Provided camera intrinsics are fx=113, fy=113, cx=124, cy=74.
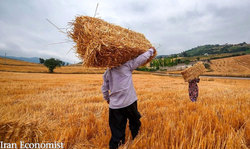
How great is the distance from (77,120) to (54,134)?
1.11 m

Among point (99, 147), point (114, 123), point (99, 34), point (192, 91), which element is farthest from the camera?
point (192, 91)

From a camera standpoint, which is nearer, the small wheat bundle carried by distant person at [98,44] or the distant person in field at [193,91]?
the small wheat bundle carried by distant person at [98,44]

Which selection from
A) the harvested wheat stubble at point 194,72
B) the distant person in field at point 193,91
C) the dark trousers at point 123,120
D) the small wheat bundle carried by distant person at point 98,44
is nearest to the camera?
the small wheat bundle carried by distant person at point 98,44

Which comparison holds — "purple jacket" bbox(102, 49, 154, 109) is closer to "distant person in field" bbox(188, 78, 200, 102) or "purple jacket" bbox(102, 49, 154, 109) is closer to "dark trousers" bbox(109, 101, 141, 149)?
"dark trousers" bbox(109, 101, 141, 149)

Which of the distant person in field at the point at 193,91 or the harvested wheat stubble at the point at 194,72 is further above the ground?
Result: the harvested wheat stubble at the point at 194,72

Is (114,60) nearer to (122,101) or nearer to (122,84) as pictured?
(122,84)

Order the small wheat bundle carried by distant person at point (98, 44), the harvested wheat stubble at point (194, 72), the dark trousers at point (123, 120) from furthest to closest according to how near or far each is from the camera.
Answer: the harvested wheat stubble at point (194, 72) < the dark trousers at point (123, 120) < the small wheat bundle carried by distant person at point (98, 44)

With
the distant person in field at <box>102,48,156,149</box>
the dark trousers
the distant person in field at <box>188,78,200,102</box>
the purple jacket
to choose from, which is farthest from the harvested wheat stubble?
the dark trousers

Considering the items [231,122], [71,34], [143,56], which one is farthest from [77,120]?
[231,122]

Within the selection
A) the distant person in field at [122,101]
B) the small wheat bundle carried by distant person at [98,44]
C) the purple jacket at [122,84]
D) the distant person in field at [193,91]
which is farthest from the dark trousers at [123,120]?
the distant person in field at [193,91]

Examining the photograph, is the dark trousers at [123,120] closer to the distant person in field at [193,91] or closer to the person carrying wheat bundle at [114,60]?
the person carrying wheat bundle at [114,60]

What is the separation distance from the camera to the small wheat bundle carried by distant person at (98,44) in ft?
6.32

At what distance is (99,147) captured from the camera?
5.76ft

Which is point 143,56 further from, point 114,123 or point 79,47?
point 114,123
